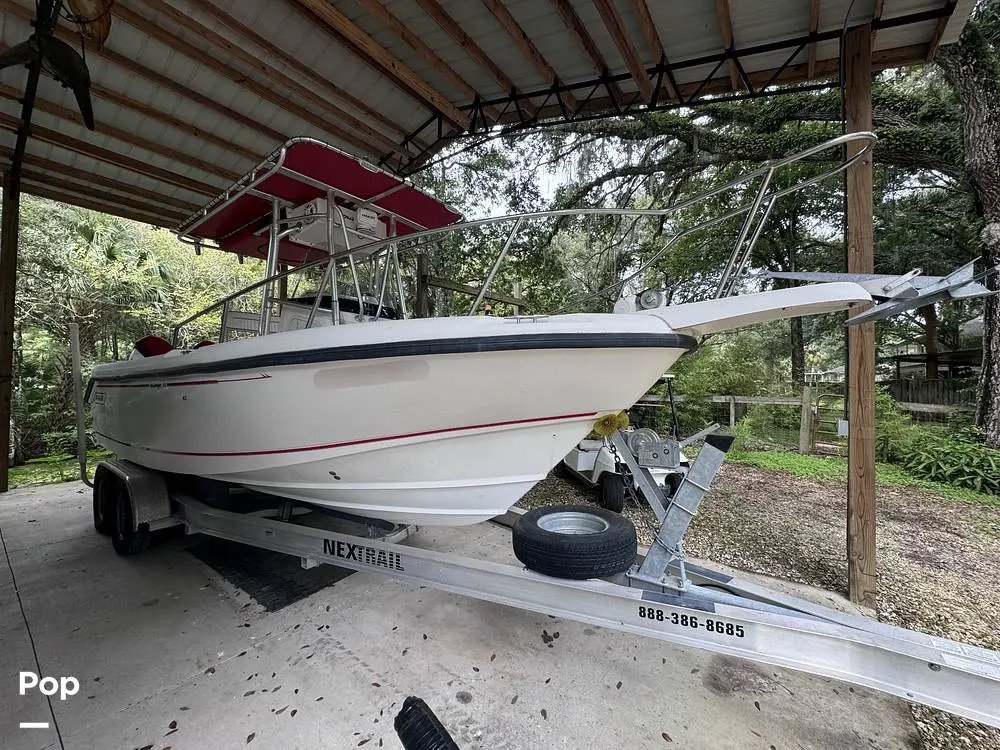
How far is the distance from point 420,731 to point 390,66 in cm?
439

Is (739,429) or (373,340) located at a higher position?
(373,340)

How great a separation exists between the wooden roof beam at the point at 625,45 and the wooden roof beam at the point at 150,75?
3606 millimetres

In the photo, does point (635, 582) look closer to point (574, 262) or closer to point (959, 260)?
point (574, 262)

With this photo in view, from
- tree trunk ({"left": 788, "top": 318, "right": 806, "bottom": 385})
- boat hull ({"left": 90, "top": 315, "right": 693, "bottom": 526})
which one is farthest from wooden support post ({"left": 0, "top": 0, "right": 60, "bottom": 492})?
tree trunk ({"left": 788, "top": 318, "right": 806, "bottom": 385})

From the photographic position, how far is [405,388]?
2.09 m

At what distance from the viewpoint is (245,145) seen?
5008 millimetres

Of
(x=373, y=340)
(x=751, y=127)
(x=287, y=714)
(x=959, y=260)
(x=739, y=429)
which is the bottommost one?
(x=287, y=714)

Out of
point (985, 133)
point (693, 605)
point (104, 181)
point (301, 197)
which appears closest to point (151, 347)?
point (301, 197)

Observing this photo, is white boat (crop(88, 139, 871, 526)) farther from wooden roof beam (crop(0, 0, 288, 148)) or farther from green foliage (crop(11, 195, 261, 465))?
green foliage (crop(11, 195, 261, 465))

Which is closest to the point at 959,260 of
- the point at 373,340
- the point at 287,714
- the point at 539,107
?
the point at 539,107

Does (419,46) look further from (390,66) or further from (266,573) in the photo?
(266,573)

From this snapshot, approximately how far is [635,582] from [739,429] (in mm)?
6853

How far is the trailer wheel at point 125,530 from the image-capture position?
325cm

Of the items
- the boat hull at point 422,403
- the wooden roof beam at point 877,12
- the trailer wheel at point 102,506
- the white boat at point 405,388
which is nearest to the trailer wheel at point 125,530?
the trailer wheel at point 102,506
